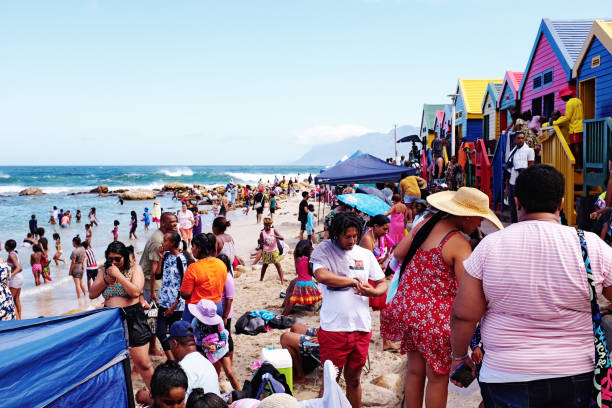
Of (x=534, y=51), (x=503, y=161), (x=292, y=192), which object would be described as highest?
(x=534, y=51)

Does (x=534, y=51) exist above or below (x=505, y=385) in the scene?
above

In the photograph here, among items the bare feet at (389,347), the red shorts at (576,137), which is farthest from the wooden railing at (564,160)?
the bare feet at (389,347)

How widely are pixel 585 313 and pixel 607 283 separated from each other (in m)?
0.16

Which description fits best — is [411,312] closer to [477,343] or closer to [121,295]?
[477,343]

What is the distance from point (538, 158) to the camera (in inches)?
443

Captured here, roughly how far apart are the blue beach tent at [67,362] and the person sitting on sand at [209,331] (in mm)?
1018

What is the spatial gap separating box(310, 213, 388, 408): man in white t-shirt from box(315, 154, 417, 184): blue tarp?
29.3 feet

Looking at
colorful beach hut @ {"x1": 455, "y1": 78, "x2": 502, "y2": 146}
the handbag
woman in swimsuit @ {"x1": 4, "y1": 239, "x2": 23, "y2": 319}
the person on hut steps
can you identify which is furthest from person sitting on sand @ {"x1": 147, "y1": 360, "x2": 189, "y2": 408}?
colorful beach hut @ {"x1": 455, "y1": 78, "x2": 502, "y2": 146}

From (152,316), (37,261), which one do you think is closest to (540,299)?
(152,316)

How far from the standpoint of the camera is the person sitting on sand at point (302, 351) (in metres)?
5.34

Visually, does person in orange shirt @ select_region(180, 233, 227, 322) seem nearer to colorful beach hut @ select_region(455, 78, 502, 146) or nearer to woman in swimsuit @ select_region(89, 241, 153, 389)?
woman in swimsuit @ select_region(89, 241, 153, 389)

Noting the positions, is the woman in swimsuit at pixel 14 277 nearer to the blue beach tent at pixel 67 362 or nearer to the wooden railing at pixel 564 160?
the blue beach tent at pixel 67 362

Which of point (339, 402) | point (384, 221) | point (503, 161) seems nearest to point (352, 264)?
point (339, 402)

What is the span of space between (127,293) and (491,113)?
56.2 ft
